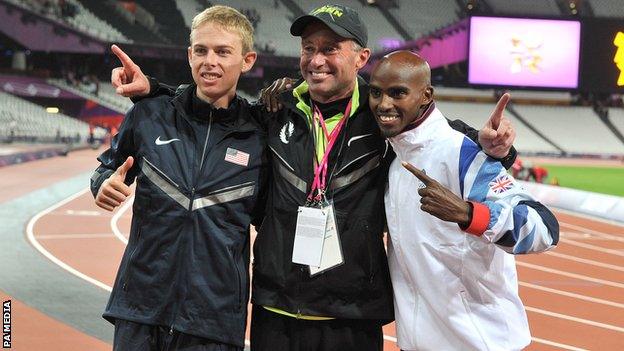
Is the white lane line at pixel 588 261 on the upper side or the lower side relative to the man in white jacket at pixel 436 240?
lower

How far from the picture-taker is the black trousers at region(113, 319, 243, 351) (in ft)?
9.61

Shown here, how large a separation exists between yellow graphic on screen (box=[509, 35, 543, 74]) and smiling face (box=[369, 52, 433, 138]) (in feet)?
97.4

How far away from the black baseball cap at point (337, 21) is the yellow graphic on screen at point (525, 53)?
29533 millimetres

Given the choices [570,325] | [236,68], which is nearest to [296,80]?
[236,68]

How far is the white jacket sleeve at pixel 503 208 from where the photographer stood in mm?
2576

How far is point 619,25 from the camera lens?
31219mm

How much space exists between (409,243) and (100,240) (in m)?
→ 7.73

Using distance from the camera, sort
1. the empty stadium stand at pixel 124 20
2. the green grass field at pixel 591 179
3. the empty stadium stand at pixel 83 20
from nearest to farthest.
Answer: the green grass field at pixel 591 179 → the empty stadium stand at pixel 83 20 → the empty stadium stand at pixel 124 20

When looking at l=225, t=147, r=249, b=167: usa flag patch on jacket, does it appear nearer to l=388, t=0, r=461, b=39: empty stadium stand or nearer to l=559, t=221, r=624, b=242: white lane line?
l=559, t=221, r=624, b=242: white lane line

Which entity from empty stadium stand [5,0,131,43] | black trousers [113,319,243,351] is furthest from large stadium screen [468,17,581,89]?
black trousers [113,319,243,351]

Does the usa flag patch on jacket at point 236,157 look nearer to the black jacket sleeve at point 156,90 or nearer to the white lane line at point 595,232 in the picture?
the black jacket sleeve at point 156,90

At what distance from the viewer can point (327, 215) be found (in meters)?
2.96

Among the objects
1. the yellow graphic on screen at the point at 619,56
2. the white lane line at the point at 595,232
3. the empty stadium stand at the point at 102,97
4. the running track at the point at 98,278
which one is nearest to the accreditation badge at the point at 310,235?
the running track at the point at 98,278

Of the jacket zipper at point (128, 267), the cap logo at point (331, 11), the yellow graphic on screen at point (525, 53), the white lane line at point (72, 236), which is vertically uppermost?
the yellow graphic on screen at point (525, 53)
